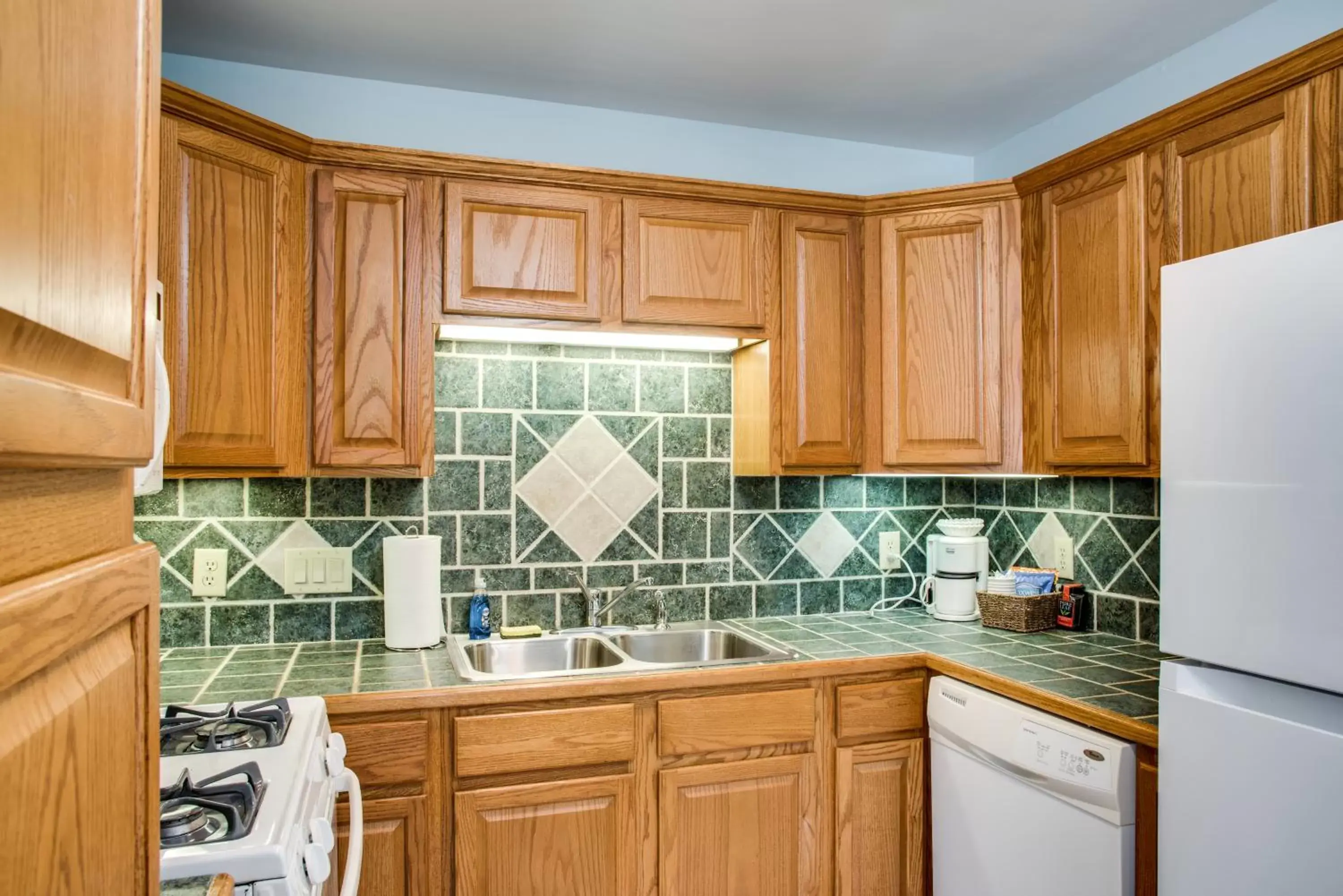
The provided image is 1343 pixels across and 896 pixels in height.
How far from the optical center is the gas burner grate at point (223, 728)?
1.47m

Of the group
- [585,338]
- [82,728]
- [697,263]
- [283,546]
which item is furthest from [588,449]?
[82,728]

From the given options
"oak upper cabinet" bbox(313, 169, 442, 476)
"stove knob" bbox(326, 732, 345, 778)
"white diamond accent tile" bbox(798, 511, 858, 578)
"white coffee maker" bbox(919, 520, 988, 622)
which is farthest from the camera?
"white diamond accent tile" bbox(798, 511, 858, 578)

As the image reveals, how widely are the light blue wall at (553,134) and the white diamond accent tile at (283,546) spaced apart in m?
1.13

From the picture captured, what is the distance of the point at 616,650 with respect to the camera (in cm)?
239

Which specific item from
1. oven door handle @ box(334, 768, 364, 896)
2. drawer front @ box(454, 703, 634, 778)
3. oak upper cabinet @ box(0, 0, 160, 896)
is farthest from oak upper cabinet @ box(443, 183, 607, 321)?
oak upper cabinet @ box(0, 0, 160, 896)

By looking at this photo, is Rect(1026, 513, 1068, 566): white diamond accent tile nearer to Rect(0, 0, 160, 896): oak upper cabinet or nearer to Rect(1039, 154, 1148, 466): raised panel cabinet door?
Rect(1039, 154, 1148, 466): raised panel cabinet door

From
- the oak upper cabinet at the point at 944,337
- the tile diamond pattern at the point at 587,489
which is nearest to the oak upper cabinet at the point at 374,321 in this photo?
the tile diamond pattern at the point at 587,489

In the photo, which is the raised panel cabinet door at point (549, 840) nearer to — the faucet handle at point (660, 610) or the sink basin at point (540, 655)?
the sink basin at point (540, 655)

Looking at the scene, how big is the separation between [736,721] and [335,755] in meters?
0.99

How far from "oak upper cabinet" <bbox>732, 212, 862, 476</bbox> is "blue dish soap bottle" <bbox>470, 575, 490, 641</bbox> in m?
0.91

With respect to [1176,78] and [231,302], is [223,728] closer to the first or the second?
[231,302]

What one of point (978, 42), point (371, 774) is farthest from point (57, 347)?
point (978, 42)

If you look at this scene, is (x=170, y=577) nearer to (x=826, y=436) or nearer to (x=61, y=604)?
(x=826, y=436)

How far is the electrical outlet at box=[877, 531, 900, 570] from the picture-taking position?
2.98 m
